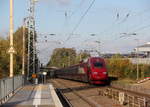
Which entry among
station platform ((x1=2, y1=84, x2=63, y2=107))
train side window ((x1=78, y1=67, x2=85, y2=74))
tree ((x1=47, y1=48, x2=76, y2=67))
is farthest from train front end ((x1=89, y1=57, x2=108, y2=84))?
tree ((x1=47, y1=48, x2=76, y2=67))

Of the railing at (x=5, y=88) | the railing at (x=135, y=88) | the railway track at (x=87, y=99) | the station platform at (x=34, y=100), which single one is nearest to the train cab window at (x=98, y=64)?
the railing at (x=135, y=88)

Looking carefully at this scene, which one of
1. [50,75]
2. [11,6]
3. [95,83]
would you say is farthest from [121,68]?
[50,75]

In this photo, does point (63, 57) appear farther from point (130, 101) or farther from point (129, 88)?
point (130, 101)

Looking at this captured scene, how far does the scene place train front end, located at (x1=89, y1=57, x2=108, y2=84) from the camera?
1519 inches

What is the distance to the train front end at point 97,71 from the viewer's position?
3859 centimetres

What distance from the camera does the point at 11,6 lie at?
933 inches

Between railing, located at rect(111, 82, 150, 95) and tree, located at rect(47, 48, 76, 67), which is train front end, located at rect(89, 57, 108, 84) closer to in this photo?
railing, located at rect(111, 82, 150, 95)

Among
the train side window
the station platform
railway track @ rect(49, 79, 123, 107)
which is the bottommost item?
railway track @ rect(49, 79, 123, 107)

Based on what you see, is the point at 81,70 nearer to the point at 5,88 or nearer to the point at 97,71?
the point at 97,71

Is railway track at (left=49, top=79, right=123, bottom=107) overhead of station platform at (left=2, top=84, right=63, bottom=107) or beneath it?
beneath

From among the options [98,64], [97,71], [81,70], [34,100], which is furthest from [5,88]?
[81,70]

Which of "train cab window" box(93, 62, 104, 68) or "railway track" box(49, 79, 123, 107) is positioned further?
"train cab window" box(93, 62, 104, 68)

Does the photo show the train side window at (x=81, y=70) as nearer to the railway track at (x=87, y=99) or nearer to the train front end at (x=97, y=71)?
the train front end at (x=97, y=71)

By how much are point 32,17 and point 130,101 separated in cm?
3445
